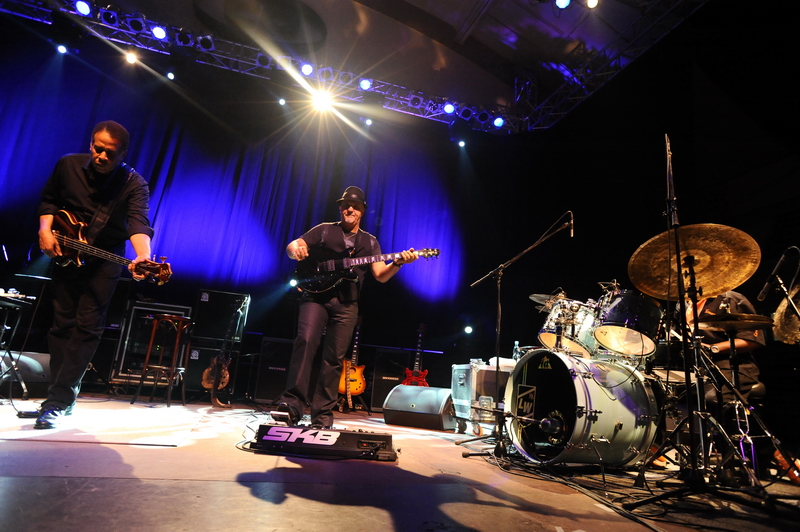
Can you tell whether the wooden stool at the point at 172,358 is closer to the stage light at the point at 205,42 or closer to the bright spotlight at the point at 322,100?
the stage light at the point at 205,42

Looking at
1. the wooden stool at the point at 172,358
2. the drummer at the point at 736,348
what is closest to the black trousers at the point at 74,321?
the wooden stool at the point at 172,358

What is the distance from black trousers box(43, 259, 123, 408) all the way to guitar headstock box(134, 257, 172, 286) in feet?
0.74

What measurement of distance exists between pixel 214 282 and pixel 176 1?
17.2ft

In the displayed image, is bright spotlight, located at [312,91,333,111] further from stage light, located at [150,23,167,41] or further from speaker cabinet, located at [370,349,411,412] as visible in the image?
speaker cabinet, located at [370,349,411,412]

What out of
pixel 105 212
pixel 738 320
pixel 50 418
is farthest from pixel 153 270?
pixel 738 320

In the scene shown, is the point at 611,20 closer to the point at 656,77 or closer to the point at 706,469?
the point at 656,77

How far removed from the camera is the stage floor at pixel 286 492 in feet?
4.52

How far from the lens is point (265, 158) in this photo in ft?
29.5

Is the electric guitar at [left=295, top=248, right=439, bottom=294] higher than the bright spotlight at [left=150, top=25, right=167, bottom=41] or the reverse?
the reverse

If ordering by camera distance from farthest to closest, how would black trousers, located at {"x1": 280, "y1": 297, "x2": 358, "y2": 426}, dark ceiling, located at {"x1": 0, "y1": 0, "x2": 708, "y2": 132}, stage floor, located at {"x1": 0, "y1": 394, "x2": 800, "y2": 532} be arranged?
dark ceiling, located at {"x1": 0, "y1": 0, "x2": 708, "y2": 132}, black trousers, located at {"x1": 280, "y1": 297, "x2": 358, "y2": 426}, stage floor, located at {"x1": 0, "y1": 394, "x2": 800, "y2": 532}

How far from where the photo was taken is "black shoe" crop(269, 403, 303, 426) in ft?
9.57

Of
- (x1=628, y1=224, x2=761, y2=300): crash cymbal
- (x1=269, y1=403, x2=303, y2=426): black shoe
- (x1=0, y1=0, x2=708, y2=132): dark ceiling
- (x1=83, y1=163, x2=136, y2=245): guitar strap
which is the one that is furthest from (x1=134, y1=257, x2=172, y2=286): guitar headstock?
(x1=0, y1=0, x2=708, y2=132): dark ceiling

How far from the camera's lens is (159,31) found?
7.48 m

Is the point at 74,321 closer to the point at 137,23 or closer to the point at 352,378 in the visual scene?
the point at 352,378
